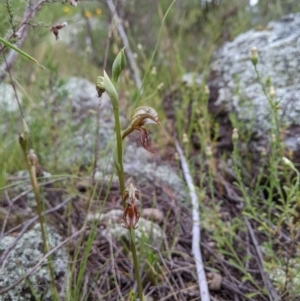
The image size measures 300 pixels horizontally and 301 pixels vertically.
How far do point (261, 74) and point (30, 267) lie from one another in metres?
1.44

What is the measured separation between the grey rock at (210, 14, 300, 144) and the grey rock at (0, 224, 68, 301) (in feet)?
3.24

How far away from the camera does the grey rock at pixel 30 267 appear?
0.96m

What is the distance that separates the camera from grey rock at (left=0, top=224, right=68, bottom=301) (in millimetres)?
964

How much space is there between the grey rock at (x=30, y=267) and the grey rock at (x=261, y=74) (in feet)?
3.24

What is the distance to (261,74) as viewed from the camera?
6.12 feet

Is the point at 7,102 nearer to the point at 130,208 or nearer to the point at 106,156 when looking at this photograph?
the point at 106,156

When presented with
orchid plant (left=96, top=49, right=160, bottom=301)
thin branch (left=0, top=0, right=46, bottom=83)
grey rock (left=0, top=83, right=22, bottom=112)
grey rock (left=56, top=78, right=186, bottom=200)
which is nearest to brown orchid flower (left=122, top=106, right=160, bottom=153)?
orchid plant (left=96, top=49, right=160, bottom=301)

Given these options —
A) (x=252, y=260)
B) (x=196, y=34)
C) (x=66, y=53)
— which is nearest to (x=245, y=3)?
(x=196, y=34)

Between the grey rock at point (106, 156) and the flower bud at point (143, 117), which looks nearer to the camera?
the flower bud at point (143, 117)

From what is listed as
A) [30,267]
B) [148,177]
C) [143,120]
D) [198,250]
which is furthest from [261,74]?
[30,267]

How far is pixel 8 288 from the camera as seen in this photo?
900 millimetres

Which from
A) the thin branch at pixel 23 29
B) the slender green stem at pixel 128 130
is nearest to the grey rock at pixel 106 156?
the thin branch at pixel 23 29

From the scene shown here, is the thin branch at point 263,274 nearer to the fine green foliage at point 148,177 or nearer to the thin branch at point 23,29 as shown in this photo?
the fine green foliage at point 148,177

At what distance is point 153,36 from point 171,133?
1.57 metres
